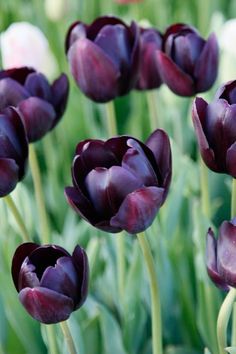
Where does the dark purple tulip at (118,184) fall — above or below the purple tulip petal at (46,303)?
above

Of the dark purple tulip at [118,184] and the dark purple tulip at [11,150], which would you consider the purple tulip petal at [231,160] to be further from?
the dark purple tulip at [11,150]

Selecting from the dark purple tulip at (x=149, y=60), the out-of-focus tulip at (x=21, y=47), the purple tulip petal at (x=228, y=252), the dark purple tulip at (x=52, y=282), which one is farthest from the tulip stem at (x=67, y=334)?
the out-of-focus tulip at (x=21, y=47)

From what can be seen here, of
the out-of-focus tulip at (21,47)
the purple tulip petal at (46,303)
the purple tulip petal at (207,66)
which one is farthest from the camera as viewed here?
the out-of-focus tulip at (21,47)

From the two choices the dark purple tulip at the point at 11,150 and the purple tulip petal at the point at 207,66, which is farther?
the purple tulip petal at the point at 207,66

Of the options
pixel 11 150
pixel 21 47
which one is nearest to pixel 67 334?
pixel 11 150

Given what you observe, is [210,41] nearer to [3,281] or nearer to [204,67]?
[204,67]

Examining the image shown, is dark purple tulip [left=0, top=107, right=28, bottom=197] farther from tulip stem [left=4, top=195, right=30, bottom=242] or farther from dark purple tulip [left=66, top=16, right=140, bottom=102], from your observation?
dark purple tulip [left=66, top=16, right=140, bottom=102]

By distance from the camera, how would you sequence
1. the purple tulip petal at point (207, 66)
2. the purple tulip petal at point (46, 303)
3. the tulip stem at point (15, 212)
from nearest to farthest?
the purple tulip petal at point (46, 303), the tulip stem at point (15, 212), the purple tulip petal at point (207, 66)

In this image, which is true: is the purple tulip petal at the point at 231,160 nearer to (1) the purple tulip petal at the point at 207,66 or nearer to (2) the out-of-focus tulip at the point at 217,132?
(2) the out-of-focus tulip at the point at 217,132

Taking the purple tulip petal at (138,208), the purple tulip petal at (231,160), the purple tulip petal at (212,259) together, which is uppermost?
the purple tulip petal at (231,160)
